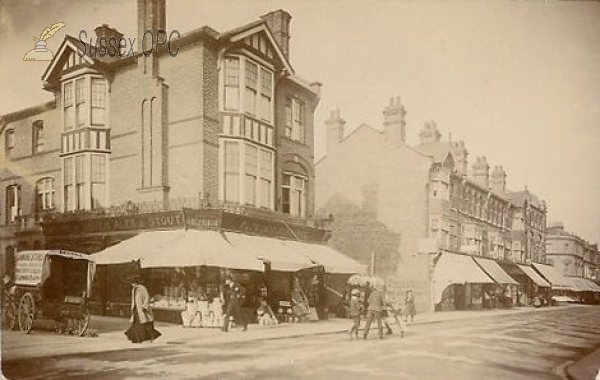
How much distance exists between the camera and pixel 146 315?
7.49 metres

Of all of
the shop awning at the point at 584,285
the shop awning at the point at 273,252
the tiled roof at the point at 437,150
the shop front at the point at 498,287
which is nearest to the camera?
the tiled roof at the point at 437,150

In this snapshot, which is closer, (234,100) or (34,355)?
(34,355)

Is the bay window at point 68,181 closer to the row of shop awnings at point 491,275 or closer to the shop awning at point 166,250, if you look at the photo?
the shop awning at point 166,250

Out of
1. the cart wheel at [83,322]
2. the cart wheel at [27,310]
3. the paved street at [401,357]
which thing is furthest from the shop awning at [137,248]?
the cart wheel at [27,310]

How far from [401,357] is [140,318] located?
10.6 ft

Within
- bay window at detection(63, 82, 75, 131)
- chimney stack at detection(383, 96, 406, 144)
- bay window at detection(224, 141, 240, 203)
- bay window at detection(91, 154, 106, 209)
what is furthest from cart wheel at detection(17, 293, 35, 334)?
chimney stack at detection(383, 96, 406, 144)

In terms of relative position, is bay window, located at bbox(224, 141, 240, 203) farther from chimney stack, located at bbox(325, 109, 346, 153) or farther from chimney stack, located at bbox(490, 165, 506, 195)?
chimney stack, located at bbox(490, 165, 506, 195)

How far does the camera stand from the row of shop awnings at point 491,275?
24.3ft

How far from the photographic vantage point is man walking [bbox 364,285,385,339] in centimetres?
737

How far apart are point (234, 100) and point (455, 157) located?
162 inches

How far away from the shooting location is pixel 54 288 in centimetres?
867

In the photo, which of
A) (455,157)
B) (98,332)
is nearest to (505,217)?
(455,157)

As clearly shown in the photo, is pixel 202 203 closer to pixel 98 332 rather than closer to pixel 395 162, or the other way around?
pixel 98 332

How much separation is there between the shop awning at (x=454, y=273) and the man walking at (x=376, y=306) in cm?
71
